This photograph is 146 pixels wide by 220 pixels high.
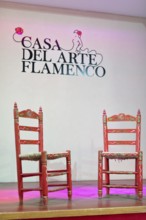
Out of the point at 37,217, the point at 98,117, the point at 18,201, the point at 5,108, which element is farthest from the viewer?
the point at 98,117

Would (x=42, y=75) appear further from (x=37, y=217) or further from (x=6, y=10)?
(x=37, y=217)

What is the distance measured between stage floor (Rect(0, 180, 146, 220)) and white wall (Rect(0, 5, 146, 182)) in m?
1.38

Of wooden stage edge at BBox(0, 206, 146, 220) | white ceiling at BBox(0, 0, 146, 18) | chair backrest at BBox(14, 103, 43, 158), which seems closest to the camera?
wooden stage edge at BBox(0, 206, 146, 220)

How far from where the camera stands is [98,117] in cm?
491

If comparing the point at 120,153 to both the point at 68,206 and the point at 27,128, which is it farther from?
the point at 27,128

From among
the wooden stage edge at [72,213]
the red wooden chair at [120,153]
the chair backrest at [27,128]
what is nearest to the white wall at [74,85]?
the red wooden chair at [120,153]

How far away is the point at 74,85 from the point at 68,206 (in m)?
2.49

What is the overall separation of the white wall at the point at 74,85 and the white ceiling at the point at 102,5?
0.11 metres

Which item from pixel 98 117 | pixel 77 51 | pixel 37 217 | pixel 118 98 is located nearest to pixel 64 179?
pixel 98 117

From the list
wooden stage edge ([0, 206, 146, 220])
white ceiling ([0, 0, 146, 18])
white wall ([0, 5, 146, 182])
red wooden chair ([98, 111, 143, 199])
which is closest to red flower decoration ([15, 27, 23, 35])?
white wall ([0, 5, 146, 182])

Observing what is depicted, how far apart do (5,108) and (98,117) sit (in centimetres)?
130

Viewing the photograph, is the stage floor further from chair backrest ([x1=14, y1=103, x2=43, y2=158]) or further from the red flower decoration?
the red flower decoration

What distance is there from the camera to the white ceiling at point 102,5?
462cm

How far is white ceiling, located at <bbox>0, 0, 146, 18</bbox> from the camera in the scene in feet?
15.2
